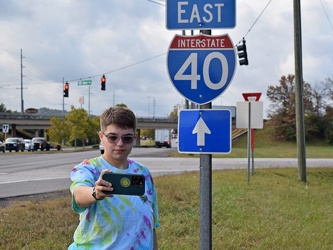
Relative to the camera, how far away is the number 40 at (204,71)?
13.2 feet

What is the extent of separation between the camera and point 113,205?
2418mm

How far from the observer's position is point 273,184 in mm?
12352

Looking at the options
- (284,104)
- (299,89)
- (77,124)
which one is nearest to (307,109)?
(284,104)

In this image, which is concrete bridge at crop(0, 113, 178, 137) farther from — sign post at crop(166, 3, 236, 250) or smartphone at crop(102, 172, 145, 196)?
smartphone at crop(102, 172, 145, 196)

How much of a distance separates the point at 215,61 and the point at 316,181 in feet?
37.0

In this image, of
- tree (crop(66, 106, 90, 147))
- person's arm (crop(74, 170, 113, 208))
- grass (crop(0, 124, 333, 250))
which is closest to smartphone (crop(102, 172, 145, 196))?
person's arm (crop(74, 170, 113, 208))

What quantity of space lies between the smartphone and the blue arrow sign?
2.05m

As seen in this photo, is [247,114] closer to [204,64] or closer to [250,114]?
[250,114]

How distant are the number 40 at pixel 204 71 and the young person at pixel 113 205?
1587mm

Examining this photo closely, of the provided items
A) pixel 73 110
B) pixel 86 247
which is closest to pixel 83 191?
pixel 86 247

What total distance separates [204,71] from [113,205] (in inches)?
77.9

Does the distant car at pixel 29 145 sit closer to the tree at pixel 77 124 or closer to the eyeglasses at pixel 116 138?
the tree at pixel 77 124

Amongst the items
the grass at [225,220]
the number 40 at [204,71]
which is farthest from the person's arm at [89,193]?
the grass at [225,220]

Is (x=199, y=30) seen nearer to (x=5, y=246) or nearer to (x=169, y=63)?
(x=169, y=63)
